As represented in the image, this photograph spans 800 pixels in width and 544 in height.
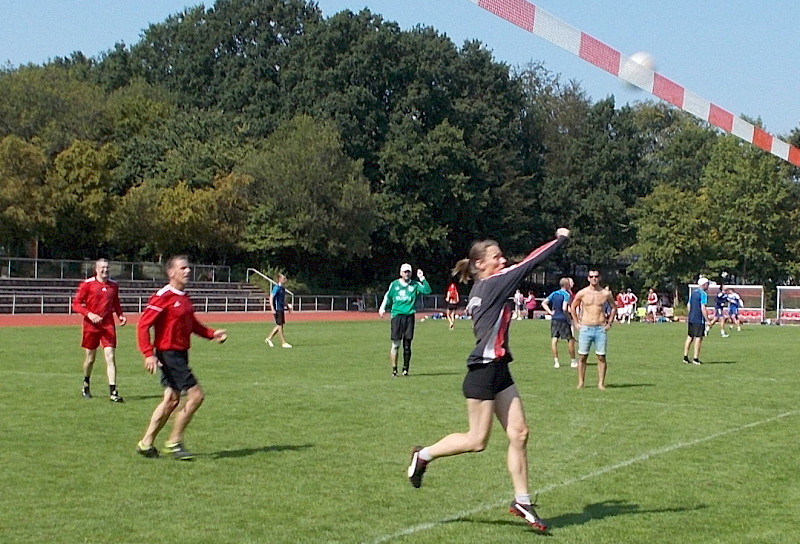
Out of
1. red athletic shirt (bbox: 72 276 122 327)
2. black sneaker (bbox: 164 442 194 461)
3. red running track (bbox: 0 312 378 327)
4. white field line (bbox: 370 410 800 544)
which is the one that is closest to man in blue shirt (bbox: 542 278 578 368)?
white field line (bbox: 370 410 800 544)

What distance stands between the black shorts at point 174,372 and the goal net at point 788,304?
4726 centimetres

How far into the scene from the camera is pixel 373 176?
68.4 m

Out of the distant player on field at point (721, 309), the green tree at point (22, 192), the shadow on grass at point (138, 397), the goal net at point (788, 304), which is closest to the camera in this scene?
the shadow on grass at point (138, 397)

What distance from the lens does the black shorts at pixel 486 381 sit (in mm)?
7609

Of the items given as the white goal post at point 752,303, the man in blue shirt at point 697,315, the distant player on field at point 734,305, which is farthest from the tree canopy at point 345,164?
the man in blue shirt at point 697,315

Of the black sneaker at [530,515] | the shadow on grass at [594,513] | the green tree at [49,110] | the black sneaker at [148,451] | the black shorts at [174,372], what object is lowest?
the black sneaker at [148,451]

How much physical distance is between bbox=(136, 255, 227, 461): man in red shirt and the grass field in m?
0.27

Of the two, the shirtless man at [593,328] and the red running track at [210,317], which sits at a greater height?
the shirtless man at [593,328]

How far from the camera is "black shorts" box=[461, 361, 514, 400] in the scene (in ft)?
25.0

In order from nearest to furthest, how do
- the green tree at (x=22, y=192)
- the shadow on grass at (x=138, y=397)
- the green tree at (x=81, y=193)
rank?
the shadow on grass at (x=138, y=397)
the green tree at (x=22, y=192)
the green tree at (x=81, y=193)

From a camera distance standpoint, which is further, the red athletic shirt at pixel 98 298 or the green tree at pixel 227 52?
the green tree at pixel 227 52

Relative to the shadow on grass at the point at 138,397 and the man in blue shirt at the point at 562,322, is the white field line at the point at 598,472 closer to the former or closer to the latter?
the shadow on grass at the point at 138,397

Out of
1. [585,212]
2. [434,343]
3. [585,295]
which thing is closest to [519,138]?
[585,212]

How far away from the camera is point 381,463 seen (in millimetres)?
10109
